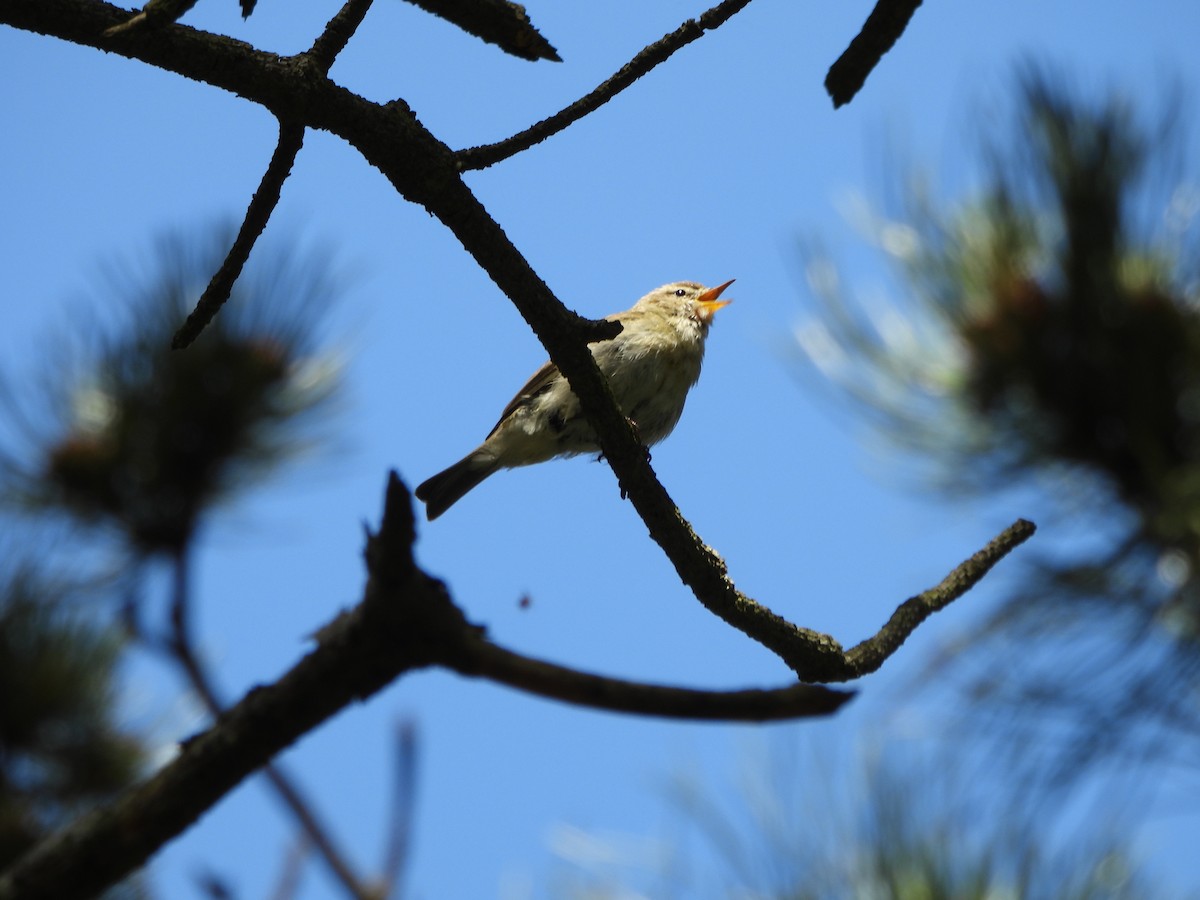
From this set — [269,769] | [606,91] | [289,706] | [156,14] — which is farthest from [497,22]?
[269,769]

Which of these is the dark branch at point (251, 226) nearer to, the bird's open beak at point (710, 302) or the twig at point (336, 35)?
the twig at point (336, 35)

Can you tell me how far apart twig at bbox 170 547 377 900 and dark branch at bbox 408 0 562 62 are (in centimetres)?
177

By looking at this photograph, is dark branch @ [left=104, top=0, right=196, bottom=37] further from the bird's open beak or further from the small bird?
the bird's open beak

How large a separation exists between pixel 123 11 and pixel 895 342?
3.49m

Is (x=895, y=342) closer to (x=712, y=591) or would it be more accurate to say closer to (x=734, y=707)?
(x=712, y=591)

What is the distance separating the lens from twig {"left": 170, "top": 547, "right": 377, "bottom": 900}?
324 centimetres

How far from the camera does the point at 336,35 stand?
2.05 metres

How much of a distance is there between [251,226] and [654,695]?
124cm

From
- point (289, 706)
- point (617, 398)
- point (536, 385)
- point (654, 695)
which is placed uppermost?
point (536, 385)

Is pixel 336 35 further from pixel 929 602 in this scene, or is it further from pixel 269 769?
pixel 269 769

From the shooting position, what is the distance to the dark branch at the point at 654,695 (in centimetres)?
246

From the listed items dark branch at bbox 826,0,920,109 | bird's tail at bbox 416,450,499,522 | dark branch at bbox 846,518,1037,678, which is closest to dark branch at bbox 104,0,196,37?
dark branch at bbox 826,0,920,109

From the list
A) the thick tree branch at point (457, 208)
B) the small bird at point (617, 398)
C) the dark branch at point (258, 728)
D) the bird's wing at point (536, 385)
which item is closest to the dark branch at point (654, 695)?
the dark branch at point (258, 728)

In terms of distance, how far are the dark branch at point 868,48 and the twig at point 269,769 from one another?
6.65ft
